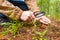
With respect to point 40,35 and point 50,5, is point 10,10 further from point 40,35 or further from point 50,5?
point 50,5

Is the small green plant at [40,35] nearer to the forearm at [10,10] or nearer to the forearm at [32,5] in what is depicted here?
the forearm at [10,10]

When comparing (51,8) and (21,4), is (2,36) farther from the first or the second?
(51,8)

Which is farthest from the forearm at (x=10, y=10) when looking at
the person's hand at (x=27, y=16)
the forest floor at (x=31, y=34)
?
the forest floor at (x=31, y=34)

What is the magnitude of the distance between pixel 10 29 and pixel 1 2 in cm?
39

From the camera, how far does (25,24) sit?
2418 mm

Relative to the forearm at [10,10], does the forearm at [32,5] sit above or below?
below

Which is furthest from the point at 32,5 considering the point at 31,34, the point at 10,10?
the point at 31,34

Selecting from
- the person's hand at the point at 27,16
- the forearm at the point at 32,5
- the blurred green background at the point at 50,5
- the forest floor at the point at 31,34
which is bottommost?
the blurred green background at the point at 50,5

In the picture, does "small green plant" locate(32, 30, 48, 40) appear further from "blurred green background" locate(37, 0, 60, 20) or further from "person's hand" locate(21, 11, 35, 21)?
"blurred green background" locate(37, 0, 60, 20)

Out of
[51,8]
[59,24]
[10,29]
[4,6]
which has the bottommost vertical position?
[51,8]

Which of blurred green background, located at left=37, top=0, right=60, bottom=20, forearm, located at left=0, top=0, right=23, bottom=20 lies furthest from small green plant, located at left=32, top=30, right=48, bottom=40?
blurred green background, located at left=37, top=0, right=60, bottom=20

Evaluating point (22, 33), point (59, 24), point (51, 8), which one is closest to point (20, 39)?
point (22, 33)

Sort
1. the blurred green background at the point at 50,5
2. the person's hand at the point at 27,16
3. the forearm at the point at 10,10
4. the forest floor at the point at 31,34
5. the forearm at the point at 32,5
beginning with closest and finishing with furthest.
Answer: the forest floor at the point at 31,34 < the person's hand at the point at 27,16 < the forearm at the point at 10,10 < the forearm at the point at 32,5 < the blurred green background at the point at 50,5

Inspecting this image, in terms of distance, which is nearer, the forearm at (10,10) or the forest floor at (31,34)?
the forest floor at (31,34)
